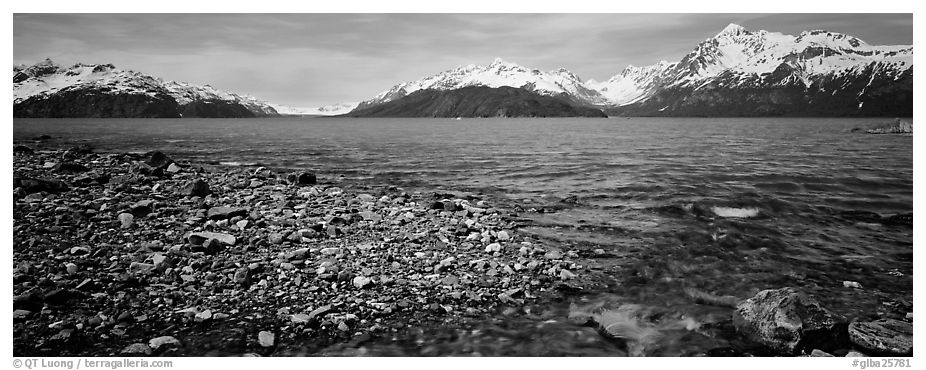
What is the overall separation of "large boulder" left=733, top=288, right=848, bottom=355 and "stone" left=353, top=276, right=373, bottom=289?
5.94 meters

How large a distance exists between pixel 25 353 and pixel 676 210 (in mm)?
15354

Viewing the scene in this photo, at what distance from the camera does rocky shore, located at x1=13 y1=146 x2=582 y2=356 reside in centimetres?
682

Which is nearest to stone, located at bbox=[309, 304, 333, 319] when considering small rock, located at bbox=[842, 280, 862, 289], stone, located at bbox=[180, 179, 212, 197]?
small rock, located at bbox=[842, 280, 862, 289]

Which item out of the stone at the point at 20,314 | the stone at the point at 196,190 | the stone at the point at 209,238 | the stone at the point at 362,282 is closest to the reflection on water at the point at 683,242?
the stone at the point at 362,282

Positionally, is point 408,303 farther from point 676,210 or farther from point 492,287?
point 676,210

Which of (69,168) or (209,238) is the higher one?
(69,168)

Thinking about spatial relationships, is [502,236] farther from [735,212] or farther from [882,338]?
[735,212]

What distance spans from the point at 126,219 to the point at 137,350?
6.72m

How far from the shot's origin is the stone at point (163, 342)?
6.43 metres

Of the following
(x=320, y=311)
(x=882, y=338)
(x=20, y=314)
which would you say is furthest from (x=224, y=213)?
(x=882, y=338)

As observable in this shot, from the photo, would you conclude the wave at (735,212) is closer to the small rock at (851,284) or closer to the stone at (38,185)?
the small rock at (851,284)

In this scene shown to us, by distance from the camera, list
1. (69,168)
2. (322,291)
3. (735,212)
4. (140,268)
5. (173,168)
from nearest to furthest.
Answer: (322,291) < (140,268) < (735,212) < (69,168) < (173,168)

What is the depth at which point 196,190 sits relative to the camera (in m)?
15.8

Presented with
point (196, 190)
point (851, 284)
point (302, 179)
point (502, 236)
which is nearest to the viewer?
point (851, 284)
